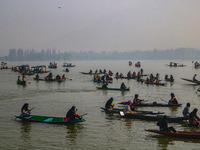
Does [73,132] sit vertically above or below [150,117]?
below

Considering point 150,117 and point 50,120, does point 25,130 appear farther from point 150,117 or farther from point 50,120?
point 150,117

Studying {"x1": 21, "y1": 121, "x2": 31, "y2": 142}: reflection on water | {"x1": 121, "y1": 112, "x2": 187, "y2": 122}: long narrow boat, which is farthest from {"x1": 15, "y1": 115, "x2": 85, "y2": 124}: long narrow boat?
{"x1": 121, "y1": 112, "x2": 187, "y2": 122}: long narrow boat

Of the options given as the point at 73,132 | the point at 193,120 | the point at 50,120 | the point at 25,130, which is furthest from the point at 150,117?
the point at 25,130

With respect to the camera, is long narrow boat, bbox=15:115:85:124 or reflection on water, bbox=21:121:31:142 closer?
reflection on water, bbox=21:121:31:142

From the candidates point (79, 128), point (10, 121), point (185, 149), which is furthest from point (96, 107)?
point (185, 149)

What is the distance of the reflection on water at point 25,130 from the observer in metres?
14.4

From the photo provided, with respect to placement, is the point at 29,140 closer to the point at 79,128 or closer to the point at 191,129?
the point at 79,128

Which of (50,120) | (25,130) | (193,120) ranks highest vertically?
(193,120)

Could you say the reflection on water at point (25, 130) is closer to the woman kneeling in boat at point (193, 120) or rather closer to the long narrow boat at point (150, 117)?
the long narrow boat at point (150, 117)

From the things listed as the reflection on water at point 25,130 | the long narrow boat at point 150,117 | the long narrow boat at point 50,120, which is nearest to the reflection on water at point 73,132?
the long narrow boat at point 50,120

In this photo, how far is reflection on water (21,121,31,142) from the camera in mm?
14438

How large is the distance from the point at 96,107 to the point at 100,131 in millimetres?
7533

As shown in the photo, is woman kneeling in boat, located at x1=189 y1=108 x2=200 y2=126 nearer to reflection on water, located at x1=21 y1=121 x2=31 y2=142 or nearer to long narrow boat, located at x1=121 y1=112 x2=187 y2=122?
long narrow boat, located at x1=121 y1=112 x2=187 y2=122

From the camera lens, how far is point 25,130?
15.8 m
